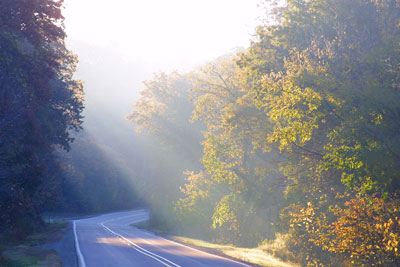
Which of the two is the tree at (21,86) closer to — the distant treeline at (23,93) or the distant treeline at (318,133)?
the distant treeline at (23,93)

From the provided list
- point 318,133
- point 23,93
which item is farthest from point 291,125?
point 23,93

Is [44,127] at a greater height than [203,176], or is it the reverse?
[44,127]

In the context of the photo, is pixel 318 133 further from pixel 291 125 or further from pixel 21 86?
pixel 21 86

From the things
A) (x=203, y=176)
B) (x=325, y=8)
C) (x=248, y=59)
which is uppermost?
(x=325, y=8)

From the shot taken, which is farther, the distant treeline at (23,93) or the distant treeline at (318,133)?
the distant treeline at (23,93)

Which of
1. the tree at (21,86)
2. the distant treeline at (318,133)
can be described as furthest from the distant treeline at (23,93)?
the distant treeline at (318,133)

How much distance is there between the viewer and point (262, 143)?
2155 centimetres

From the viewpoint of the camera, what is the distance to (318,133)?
17.8 metres

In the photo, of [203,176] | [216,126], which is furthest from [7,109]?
[203,176]

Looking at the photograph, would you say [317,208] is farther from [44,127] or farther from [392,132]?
[44,127]

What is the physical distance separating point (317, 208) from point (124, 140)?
94.8 meters

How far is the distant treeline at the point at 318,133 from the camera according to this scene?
549 inches

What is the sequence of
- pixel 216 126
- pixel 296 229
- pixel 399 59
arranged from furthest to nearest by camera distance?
1. pixel 216 126
2. pixel 296 229
3. pixel 399 59

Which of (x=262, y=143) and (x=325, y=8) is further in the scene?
(x=262, y=143)
